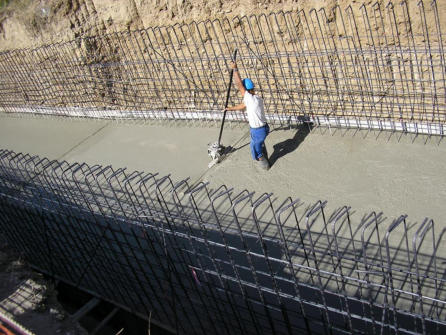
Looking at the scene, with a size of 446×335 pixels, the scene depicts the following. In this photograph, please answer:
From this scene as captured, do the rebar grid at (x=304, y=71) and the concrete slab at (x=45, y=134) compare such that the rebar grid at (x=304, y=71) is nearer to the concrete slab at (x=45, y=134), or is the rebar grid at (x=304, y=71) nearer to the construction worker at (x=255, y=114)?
the concrete slab at (x=45, y=134)

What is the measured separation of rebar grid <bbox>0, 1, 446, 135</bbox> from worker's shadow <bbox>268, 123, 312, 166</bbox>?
0.57 feet

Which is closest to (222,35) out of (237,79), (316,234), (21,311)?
(237,79)

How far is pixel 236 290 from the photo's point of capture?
4.29m

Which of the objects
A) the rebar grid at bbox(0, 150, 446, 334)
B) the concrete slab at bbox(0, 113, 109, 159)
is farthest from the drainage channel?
the concrete slab at bbox(0, 113, 109, 159)

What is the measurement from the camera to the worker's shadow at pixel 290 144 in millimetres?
6254

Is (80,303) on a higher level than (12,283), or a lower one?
lower

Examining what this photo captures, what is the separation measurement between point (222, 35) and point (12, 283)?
5.27 meters

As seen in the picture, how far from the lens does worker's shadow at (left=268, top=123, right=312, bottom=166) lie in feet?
20.5

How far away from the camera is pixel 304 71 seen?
691 cm

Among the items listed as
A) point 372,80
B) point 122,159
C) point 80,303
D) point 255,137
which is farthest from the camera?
point 122,159

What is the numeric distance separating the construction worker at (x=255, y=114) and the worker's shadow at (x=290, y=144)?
1.07 ft

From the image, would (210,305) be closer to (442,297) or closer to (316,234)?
(316,234)

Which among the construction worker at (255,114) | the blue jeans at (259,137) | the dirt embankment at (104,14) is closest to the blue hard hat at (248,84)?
the construction worker at (255,114)

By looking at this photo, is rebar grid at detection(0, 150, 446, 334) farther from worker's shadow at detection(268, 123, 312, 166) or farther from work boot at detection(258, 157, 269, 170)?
worker's shadow at detection(268, 123, 312, 166)
